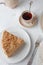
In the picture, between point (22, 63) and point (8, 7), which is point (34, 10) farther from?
point (22, 63)

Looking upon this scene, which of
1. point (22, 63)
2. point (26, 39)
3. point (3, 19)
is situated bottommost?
point (22, 63)

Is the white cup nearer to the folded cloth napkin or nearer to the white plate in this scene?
the white plate

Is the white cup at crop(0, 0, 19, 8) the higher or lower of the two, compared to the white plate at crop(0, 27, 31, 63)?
higher

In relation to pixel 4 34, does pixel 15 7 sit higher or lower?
higher

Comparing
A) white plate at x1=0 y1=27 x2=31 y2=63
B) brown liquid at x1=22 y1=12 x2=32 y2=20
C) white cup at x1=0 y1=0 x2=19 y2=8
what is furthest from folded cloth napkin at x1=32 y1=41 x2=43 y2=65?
white cup at x1=0 y1=0 x2=19 y2=8

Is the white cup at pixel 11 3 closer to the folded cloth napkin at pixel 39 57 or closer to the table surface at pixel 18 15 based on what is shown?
the table surface at pixel 18 15

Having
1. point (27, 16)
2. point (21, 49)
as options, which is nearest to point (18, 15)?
point (27, 16)

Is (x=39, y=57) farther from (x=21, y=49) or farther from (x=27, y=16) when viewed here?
(x=27, y=16)

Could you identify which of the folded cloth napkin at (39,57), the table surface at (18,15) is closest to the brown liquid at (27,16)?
the table surface at (18,15)

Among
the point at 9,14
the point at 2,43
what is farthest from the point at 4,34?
the point at 9,14

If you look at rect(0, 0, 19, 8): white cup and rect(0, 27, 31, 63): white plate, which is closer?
rect(0, 27, 31, 63): white plate
